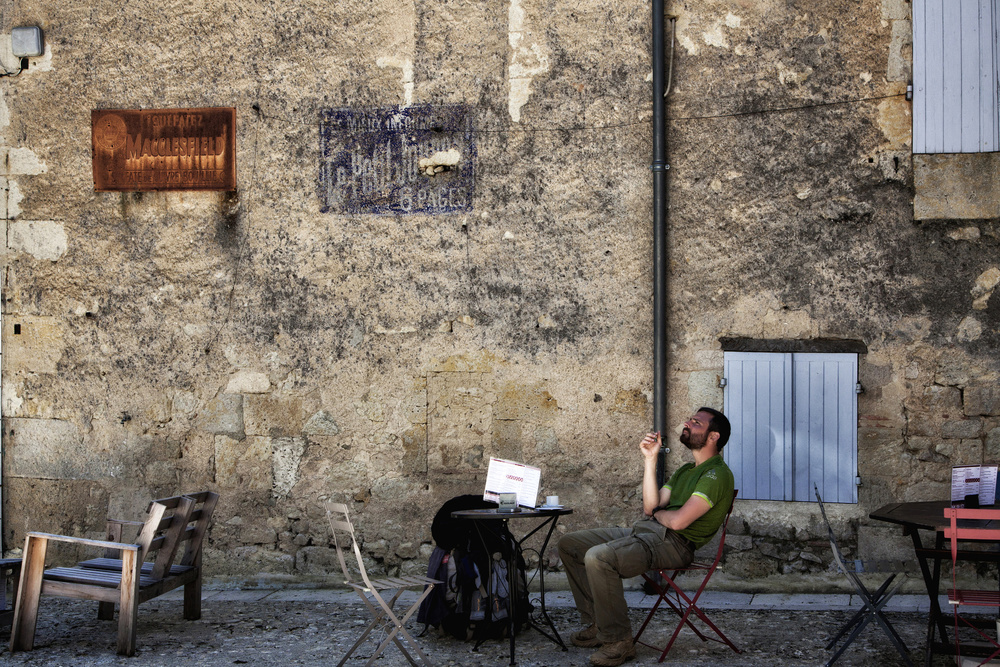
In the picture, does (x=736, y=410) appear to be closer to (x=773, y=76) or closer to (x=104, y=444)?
(x=773, y=76)

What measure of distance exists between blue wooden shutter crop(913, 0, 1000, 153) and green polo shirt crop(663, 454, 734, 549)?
102 inches

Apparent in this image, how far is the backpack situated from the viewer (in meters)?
4.66

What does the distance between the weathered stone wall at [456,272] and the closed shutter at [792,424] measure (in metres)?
0.11

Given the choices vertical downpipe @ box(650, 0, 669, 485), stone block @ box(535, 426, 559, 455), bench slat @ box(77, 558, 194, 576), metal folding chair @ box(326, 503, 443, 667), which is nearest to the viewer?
metal folding chair @ box(326, 503, 443, 667)

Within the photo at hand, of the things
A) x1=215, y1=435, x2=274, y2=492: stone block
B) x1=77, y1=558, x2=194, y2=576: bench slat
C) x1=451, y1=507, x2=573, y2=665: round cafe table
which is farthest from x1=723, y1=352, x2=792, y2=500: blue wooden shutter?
x1=77, y1=558, x2=194, y2=576: bench slat

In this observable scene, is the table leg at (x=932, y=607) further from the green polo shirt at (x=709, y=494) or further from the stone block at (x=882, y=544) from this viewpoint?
the stone block at (x=882, y=544)

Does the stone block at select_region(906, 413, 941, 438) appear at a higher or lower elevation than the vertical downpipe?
lower

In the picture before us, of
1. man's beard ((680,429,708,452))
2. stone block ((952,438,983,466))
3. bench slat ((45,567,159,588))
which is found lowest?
bench slat ((45,567,159,588))

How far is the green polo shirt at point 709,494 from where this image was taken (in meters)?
4.39

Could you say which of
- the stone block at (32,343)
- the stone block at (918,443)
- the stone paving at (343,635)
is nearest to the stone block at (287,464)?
the stone paving at (343,635)

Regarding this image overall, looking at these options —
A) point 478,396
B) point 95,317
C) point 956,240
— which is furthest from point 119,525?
point 956,240

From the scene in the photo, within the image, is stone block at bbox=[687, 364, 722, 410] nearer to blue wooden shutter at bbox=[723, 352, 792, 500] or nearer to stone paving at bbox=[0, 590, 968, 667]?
blue wooden shutter at bbox=[723, 352, 792, 500]

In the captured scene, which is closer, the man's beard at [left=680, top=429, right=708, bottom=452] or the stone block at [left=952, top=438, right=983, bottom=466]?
the man's beard at [left=680, top=429, right=708, bottom=452]

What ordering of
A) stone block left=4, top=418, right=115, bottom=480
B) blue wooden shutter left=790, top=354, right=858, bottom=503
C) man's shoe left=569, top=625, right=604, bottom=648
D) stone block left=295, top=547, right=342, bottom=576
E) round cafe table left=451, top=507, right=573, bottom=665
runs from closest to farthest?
round cafe table left=451, top=507, right=573, bottom=665
man's shoe left=569, top=625, right=604, bottom=648
blue wooden shutter left=790, top=354, right=858, bottom=503
stone block left=295, top=547, right=342, bottom=576
stone block left=4, top=418, right=115, bottom=480
